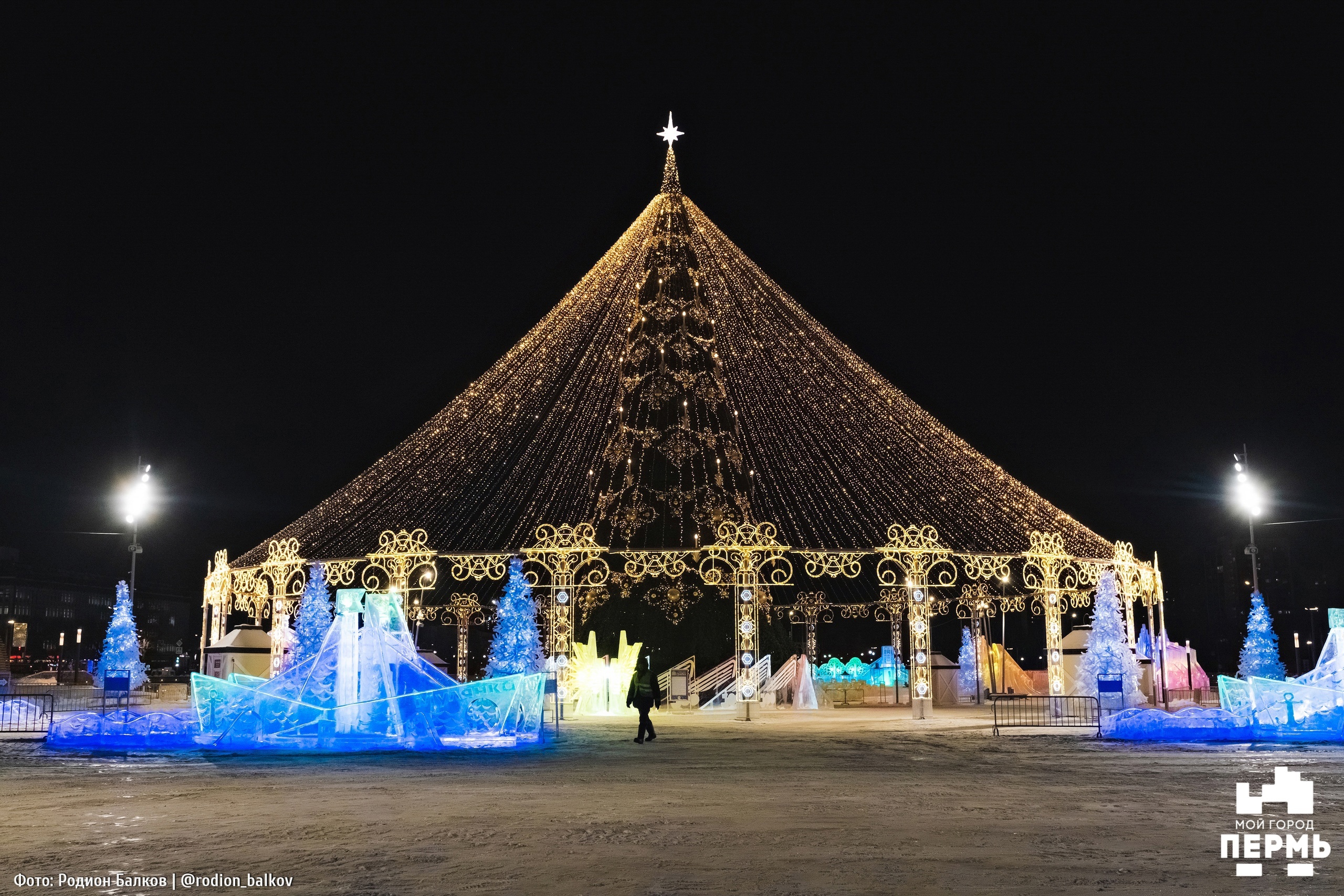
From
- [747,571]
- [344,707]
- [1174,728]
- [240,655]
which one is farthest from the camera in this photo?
[240,655]

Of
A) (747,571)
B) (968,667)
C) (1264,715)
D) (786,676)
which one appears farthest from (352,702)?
(968,667)

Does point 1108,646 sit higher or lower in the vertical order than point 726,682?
higher

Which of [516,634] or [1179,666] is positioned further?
[1179,666]

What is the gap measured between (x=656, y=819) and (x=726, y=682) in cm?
2390

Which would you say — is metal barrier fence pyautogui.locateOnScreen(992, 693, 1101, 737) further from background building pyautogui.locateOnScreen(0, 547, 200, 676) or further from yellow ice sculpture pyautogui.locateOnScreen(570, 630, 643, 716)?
background building pyautogui.locateOnScreen(0, 547, 200, 676)

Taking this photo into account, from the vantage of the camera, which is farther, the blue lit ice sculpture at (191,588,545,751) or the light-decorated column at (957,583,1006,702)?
the light-decorated column at (957,583,1006,702)

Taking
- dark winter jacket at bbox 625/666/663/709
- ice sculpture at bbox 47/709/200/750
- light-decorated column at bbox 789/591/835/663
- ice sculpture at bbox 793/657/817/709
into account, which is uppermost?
light-decorated column at bbox 789/591/835/663

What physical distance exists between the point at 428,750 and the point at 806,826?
823 cm

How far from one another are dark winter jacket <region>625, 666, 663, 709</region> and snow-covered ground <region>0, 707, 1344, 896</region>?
2.12 m

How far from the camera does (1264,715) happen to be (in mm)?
18469

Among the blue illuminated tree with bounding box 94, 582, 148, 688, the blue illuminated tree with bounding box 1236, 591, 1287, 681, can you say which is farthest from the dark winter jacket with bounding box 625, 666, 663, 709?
the blue illuminated tree with bounding box 94, 582, 148, 688

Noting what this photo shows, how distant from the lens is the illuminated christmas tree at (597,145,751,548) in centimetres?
2656

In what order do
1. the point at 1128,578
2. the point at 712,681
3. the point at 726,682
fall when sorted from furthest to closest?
1. the point at 712,681
2. the point at 726,682
3. the point at 1128,578

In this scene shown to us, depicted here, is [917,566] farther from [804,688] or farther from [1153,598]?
[1153,598]
